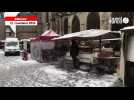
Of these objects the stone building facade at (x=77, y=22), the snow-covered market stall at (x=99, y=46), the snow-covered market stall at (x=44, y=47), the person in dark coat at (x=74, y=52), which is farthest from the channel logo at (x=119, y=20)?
the snow-covered market stall at (x=44, y=47)

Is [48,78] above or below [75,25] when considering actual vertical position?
below

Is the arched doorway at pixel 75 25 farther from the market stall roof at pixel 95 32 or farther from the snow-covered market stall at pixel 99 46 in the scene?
the market stall roof at pixel 95 32

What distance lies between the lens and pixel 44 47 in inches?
636

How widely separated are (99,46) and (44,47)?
191 inches

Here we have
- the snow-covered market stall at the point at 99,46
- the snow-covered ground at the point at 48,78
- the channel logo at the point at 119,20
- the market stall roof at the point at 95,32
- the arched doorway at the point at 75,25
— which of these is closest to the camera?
the snow-covered ground at the point at 48,78

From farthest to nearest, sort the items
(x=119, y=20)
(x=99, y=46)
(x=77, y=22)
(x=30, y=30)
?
(x=77, y=22) → (x=99, y=46) → (x=30, y=30) → (x=119, y=20)

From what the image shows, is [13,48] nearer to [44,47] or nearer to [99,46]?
[44,47]

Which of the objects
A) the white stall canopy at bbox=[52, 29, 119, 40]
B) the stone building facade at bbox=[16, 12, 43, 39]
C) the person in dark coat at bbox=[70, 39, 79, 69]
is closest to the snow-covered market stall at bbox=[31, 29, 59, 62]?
the stone building facade at bbox=[16, 12, 43, 39]

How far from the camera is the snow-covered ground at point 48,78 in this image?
945 centimetres

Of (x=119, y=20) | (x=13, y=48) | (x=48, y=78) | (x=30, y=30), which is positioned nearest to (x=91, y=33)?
(x=119, y=20)

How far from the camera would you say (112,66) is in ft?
37.3

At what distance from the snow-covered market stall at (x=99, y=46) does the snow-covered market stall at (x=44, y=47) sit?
96 centimetres
